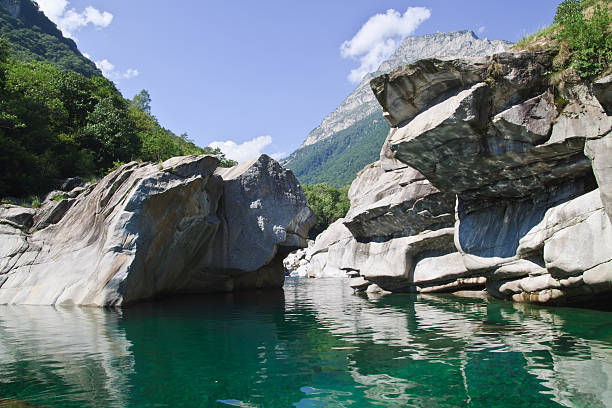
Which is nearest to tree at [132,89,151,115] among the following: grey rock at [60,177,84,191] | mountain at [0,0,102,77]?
mountain at [0,0,102,77]

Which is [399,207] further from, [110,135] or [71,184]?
[110,135]

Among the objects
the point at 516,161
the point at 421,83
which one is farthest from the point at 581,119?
the point at 421,83

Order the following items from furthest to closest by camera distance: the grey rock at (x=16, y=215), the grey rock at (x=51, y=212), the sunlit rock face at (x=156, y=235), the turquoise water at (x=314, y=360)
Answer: the grey rock at (x=51, y=212) → the grey rock at (x=16, y=215) → the sunlit rock face at (x=156, y=235) → the turquoise water at (x=314, y=360)

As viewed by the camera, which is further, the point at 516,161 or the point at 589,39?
the point at 516,161

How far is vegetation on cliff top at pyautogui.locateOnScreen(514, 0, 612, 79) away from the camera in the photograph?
12.7m

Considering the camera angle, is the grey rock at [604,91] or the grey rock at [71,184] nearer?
the grey rock at [604,91]

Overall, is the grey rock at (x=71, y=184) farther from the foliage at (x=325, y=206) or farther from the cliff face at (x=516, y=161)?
the foliage at (x=325, y=206)

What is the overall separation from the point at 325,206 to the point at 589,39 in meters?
80.3

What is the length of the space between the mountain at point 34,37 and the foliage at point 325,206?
4983 centimetres

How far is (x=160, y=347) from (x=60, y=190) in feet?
69.5

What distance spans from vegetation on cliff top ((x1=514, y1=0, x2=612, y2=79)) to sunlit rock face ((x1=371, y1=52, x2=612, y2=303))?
1.77ft

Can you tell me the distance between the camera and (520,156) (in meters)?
15.3

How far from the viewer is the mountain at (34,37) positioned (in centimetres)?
6625

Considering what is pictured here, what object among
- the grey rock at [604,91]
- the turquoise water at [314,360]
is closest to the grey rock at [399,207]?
the turquoise water at [314,360]
